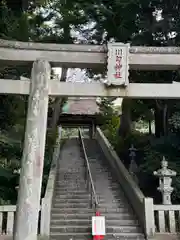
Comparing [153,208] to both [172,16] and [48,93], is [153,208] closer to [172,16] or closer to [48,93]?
[48,93]

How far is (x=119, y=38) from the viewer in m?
10.9

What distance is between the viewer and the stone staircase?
769cm

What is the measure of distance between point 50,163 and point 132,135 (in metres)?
5.14

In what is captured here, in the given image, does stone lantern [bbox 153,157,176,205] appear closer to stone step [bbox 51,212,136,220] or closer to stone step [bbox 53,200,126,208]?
stone step [bbox 51,212,136,220]

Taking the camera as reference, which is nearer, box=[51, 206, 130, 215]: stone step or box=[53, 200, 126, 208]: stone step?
box=[51, 206, 130, 215]: stone step

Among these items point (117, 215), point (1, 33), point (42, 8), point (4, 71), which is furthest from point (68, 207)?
point (42, 8)

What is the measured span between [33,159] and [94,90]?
6.71ft

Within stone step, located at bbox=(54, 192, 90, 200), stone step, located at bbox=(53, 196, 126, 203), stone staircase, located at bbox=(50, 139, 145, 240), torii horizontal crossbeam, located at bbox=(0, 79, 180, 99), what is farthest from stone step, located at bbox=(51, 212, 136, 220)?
torii horizontal crossbeam, located at bbox=(0, 79, 180, 99)

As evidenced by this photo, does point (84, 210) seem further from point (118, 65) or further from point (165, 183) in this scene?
point (118, 65)

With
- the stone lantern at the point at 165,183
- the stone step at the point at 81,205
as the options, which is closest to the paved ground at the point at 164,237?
the stone lantern at the point at 165,183

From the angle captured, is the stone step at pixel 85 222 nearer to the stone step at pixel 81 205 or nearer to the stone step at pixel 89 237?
the stone step at pixel 89 237

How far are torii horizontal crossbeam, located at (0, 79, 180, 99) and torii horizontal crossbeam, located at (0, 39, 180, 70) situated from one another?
0.56m

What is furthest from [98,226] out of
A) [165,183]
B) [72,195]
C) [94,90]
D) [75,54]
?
[75,54]

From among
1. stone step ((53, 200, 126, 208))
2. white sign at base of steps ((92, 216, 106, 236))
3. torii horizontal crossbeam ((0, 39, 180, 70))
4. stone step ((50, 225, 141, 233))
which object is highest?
torii horizontal crossbeam ((0, 39, 180, 70))
